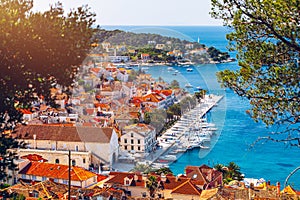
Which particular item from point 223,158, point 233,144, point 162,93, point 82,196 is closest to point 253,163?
point 223,158

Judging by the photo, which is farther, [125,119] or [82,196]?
[125,119]

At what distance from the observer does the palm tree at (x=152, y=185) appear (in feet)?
30.7

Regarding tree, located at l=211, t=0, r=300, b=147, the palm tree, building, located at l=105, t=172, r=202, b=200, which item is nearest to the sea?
building, located at l=105, t=172, r=202, b=200

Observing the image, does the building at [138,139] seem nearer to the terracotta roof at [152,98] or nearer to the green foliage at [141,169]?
the green foliage at [141,169]

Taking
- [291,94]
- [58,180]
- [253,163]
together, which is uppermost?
[291,94]

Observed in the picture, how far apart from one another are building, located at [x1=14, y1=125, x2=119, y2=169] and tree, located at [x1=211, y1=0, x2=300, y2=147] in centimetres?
948

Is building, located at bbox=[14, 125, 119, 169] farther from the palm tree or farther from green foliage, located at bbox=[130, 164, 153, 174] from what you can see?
the palm tree

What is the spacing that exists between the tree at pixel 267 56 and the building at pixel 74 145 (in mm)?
9483

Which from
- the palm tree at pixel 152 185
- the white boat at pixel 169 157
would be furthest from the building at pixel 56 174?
the white boat at pixel 169 157

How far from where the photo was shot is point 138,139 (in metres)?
10.9

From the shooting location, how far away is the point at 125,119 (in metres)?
14.4

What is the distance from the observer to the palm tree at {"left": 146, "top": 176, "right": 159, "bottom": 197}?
9.37 meters

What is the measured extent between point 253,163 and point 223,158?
3.29 ft

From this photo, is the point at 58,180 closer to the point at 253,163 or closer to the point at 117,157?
the point at 117,157
